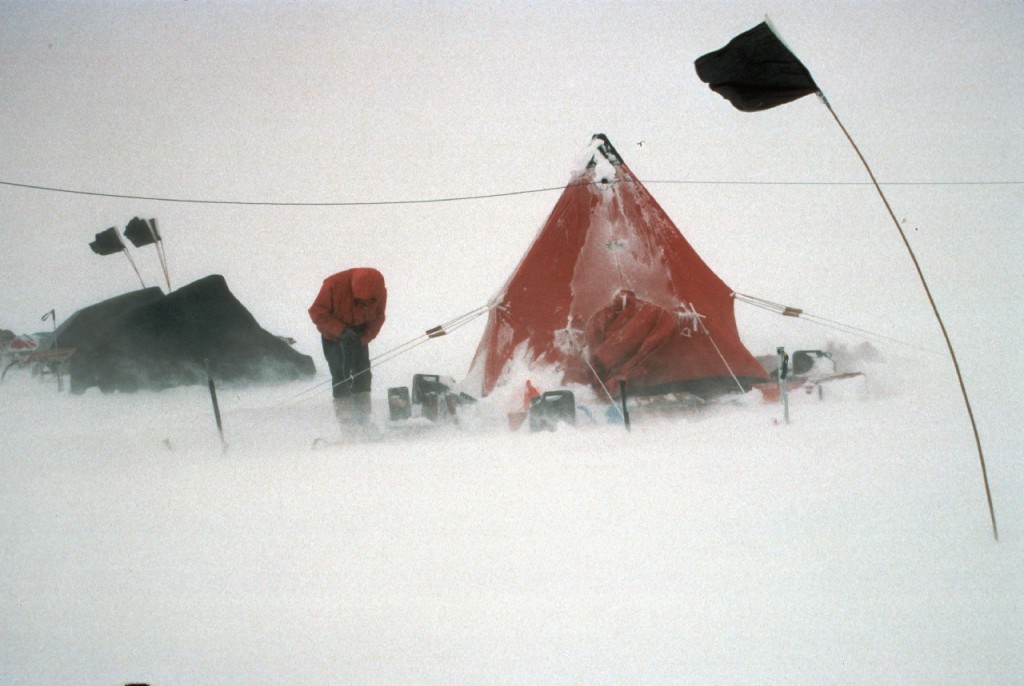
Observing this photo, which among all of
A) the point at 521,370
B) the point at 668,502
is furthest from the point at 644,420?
the point at 521,370

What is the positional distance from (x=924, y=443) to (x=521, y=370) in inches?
32.9

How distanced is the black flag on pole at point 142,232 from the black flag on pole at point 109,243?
28 mm

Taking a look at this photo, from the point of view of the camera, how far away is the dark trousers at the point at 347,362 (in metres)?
1.52

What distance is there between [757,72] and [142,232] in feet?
4.57

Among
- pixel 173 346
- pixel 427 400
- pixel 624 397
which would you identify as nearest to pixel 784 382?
pixel 624 397

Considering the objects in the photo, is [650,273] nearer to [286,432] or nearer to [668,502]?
[668,502]

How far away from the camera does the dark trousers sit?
59.8 inches

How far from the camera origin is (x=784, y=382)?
4.81 ft

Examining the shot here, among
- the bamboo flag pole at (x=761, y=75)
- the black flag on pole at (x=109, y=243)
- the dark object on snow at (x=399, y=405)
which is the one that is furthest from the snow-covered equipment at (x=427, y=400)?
the bamboo flag pole at (x=761, y=75)

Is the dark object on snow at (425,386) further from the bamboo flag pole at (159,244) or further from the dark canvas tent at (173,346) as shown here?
the bamboo flag pole at (159,244)

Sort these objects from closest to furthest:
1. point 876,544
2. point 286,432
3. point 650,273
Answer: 1. point 876,544
2. point 286,432
3. point 650,273

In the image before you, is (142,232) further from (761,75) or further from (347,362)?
(761,75)

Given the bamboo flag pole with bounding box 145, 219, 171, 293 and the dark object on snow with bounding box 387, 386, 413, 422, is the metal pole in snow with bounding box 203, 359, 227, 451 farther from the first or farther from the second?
the dark object on snow with bounding box 387, 386, 413, 422

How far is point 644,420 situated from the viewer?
1.46m
